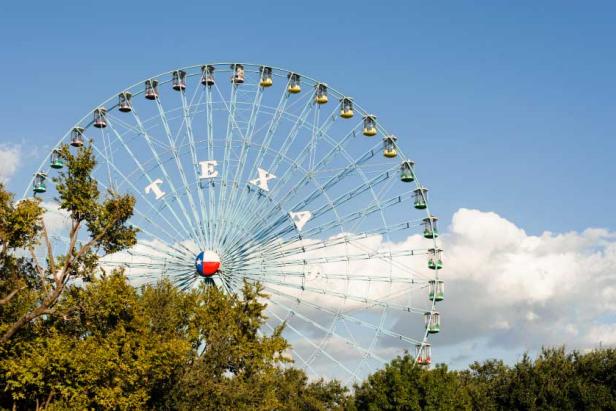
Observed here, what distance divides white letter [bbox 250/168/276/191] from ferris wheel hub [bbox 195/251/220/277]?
5.27 meters

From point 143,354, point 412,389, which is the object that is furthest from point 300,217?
point 143,354

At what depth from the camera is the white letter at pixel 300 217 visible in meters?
57.4

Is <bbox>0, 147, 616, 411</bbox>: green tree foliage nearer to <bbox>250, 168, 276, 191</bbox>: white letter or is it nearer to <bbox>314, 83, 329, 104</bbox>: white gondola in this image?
<bbox>250, 168, 276, 191</bbox>: white letter

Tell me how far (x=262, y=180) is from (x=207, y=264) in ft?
21.1

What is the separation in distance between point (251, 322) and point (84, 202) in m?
14.9

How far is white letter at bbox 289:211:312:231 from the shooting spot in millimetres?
57438

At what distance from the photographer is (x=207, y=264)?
56469 mm

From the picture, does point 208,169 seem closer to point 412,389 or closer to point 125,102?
point 125,102

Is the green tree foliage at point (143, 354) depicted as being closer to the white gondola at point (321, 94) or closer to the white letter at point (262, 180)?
the white letter at point (262, 180)

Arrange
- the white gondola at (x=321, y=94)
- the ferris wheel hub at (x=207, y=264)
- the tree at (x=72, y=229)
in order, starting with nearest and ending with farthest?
1. the tree at (x=72, y=229)
2. the ferris wheel hub at (x=207, y=264)
3. the white gondola at (x=321, y=94)

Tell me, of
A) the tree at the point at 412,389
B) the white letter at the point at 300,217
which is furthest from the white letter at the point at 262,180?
the tree at the point at 412,389

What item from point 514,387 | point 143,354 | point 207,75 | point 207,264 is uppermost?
point 207,75

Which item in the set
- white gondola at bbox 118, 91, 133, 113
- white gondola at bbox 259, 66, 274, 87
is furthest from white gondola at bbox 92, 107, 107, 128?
white gondola at bbox 259, 66, 274, 87

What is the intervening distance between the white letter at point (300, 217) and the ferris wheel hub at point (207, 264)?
5.30m
